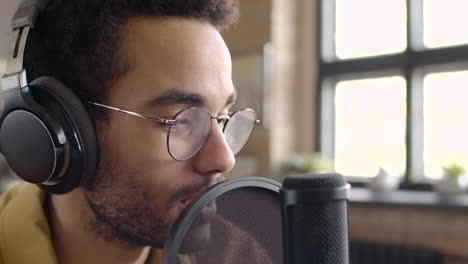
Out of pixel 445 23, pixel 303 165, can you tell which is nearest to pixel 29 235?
pixel 303 165

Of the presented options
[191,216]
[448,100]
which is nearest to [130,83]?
[191,216]

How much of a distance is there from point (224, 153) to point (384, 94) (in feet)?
8.55

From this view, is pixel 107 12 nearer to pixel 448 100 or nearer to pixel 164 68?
pixel 164 68

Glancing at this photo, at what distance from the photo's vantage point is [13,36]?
75cm

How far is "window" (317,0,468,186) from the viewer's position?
9.53ft

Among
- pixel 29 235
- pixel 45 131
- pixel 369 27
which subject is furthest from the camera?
pixel 369 27

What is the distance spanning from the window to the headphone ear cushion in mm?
2560

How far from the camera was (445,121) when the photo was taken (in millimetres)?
2926

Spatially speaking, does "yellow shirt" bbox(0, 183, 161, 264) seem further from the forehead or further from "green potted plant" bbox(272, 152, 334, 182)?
"green potted plant" bbox(272, 152, 334, 182)

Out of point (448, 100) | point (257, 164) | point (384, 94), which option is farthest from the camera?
point (257, 164)

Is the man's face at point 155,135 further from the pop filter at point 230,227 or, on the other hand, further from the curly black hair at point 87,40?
the pop filter at point 230,227

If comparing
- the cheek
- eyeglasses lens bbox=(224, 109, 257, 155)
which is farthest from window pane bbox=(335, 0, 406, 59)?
the cheek

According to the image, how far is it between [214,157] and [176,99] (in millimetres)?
104

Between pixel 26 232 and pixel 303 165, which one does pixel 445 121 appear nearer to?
pixel 303 165
